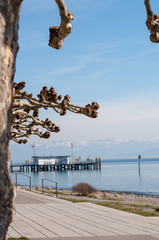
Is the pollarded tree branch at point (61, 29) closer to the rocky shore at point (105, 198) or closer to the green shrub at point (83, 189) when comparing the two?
the rocky shore at point (105, 198)

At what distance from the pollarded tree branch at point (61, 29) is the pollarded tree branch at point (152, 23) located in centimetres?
66

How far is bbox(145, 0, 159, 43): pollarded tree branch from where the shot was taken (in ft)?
11.7

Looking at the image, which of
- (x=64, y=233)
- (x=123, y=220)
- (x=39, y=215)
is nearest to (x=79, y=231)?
(x=64, y=233)

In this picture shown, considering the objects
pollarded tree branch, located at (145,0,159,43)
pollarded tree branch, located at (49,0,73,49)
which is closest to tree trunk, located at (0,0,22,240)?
pollarded tree branch, located at (49,0,73,49)

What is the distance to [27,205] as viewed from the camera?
15.8m

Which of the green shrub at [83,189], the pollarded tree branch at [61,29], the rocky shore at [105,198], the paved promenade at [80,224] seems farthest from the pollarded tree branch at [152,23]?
the green shrub at [83,189]

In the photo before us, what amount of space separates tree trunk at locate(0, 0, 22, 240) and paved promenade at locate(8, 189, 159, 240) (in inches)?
244

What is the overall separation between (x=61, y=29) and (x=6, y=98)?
129 cm

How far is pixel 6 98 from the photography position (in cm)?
288

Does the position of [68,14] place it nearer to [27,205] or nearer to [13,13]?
[13,13]

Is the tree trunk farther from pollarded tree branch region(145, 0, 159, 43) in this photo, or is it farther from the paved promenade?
the paved promenade

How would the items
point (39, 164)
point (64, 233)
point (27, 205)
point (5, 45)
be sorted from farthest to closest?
1. point (39, 164)
2. point (27, 205)
3. point (64, 233)
4. point (5, 45)

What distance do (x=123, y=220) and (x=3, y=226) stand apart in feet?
29.5

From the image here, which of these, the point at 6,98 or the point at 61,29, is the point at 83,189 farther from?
the point at 6,98
